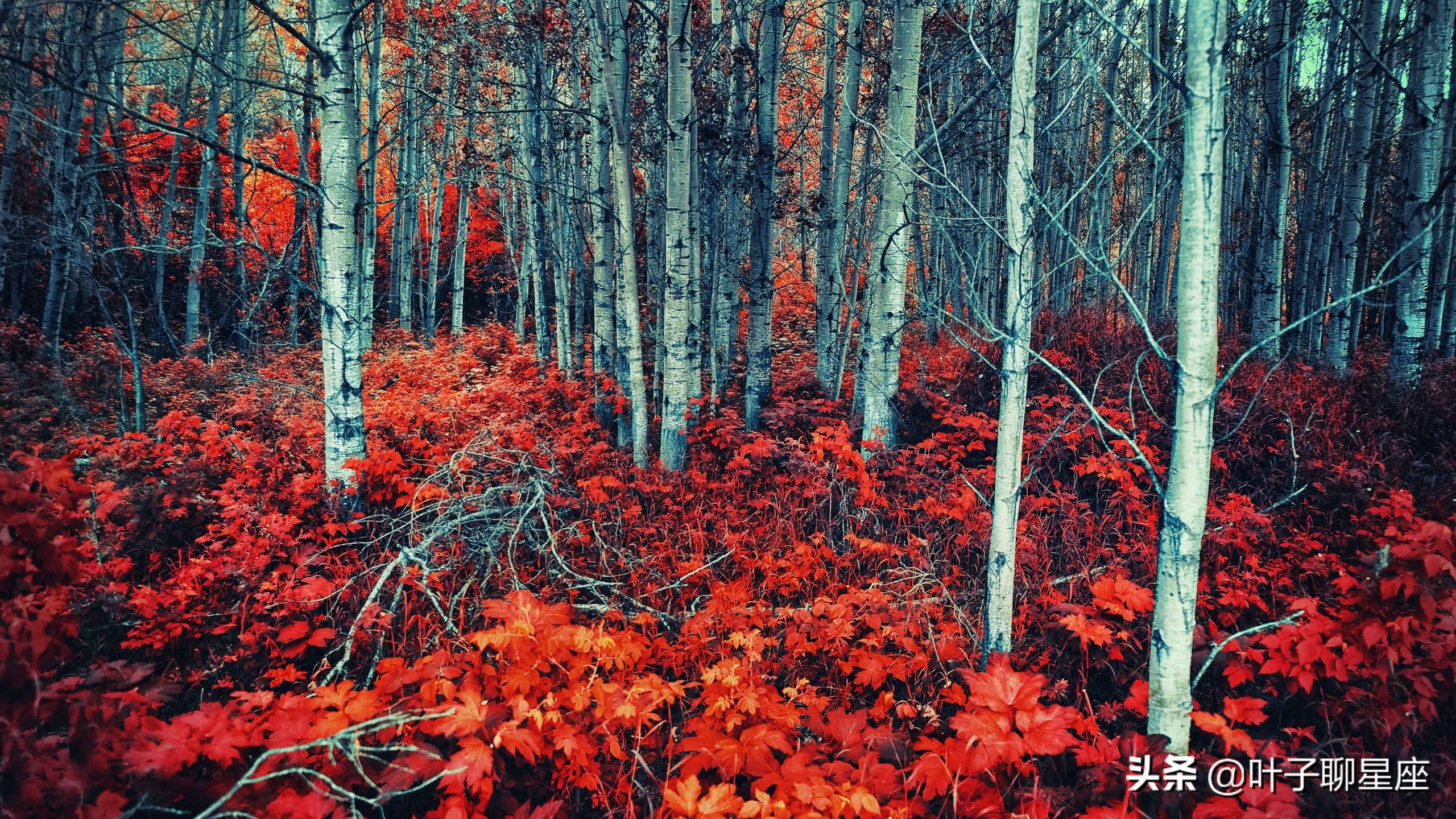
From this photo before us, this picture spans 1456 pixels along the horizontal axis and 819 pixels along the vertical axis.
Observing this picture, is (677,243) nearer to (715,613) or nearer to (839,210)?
(839,210)

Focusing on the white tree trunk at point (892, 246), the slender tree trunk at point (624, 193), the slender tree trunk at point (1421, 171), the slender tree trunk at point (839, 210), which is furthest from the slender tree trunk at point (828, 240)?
the slender tree trunk at point (1421, 171)

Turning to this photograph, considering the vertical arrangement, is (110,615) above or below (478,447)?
below

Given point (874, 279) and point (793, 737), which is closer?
point (793, 737)

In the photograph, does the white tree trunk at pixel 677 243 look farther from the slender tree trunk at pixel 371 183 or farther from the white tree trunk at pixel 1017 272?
the slender tree trunk at pixel 371 183

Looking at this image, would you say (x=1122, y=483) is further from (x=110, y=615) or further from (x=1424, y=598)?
(x=110, y=615)

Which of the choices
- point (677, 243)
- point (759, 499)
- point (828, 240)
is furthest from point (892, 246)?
point (759, 499)

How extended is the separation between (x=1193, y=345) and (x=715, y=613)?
2937 mm

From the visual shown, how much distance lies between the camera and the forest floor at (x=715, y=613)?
236 centimetres

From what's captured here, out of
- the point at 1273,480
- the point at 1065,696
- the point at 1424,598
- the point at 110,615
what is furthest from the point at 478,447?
the point at 1273,480

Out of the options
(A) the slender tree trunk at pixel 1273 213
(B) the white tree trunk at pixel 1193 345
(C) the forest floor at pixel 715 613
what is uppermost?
(A) the slender tree trunk at pixel 1273 213

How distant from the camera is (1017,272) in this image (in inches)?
124

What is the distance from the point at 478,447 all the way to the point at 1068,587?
205 inches

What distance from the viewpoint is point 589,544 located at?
16.2ft

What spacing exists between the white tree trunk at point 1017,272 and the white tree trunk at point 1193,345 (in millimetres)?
824
